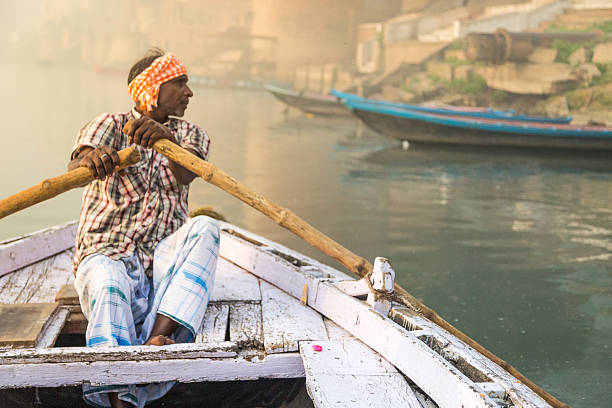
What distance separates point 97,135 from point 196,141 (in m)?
0.35

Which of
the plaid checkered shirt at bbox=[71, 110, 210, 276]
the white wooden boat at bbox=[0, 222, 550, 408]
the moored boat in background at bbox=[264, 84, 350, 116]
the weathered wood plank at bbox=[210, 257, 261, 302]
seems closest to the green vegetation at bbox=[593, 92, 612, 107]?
the moored boat in background at bbox=[264, 84, 350, 116]

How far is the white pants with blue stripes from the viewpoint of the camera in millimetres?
1981

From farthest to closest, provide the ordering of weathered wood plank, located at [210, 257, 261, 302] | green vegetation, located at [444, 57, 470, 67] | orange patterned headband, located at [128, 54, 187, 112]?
1. green vegetation, located at [444, 57, 470, 67]
2. weathered wood plank, located at [210, 257, 261, 302]
3. orange patterned headband, located at [128, 54, 187, 112]

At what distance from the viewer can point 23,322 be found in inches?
82.8

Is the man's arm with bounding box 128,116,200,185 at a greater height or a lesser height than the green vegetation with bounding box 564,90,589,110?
greater

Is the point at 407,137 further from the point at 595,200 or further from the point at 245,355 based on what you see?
the point at 245,355

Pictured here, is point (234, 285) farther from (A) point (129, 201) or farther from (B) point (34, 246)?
(B) point (34, 246)

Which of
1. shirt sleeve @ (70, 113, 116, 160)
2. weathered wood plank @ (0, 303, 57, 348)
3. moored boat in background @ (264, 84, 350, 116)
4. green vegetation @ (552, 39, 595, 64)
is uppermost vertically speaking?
green vegetation @ (552, 39, 595, 64)

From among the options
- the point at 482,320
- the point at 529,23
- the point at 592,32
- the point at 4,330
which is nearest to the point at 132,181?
the point at 4,330

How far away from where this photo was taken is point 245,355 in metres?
1.95

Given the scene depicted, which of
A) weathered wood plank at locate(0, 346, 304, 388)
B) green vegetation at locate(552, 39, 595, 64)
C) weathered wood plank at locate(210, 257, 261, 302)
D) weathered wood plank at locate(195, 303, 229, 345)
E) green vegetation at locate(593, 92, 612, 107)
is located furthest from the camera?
green vegetation at locate(552, 39, 595, 64)

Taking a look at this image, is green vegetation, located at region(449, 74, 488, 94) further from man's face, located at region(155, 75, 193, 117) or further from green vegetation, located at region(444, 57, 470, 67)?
man's face, located at region(155, 75, 193, 117)

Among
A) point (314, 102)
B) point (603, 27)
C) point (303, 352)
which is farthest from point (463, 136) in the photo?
point (303, 352)

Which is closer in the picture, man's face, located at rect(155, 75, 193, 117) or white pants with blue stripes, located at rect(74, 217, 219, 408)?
white pants with blue stripes, located at rect(74, 217, 219, 408)
